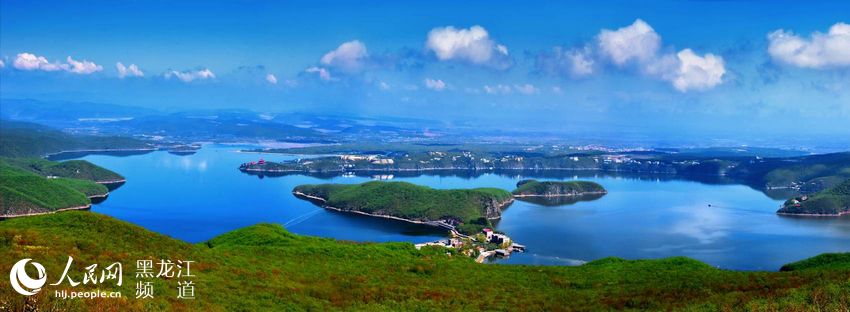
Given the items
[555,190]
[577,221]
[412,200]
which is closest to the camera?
[577,221]

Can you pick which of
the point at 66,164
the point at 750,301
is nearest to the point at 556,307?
the point at 750,301

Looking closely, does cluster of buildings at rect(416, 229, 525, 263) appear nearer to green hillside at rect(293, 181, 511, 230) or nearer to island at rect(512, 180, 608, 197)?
green hillside at rect(293, 181, 511, 230)

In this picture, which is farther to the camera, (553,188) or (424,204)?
(553,188)

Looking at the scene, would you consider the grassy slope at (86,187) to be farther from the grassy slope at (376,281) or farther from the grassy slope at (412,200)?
the grassy slope at (376,281)

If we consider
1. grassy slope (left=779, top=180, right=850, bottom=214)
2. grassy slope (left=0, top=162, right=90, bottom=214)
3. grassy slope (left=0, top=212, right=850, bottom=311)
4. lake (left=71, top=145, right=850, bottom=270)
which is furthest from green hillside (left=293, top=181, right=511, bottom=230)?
grassy slope (left=0, top=212, right=850, bottom=311)

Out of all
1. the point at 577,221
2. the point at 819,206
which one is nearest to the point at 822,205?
the point at 819,206

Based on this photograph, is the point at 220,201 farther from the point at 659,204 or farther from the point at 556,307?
the point at 556,307

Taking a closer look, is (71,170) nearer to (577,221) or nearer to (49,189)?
(49,189)
